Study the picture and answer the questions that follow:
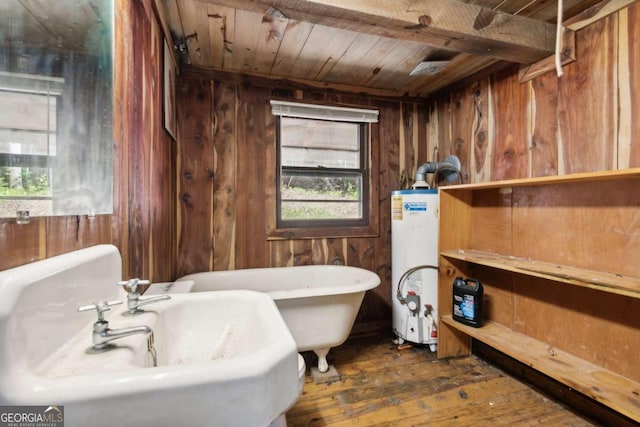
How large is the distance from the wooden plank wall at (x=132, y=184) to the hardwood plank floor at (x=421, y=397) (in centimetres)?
118

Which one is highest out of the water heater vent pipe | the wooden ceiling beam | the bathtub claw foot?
the wooden ceiling beam

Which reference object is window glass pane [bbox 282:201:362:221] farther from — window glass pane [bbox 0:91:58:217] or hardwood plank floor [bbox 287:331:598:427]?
window glass pane [bbox 0:91:58:217]

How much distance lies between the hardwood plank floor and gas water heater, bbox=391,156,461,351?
0.65 ft

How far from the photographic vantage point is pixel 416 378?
1.78 metres

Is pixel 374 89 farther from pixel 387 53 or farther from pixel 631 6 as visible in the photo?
pixel 631 6

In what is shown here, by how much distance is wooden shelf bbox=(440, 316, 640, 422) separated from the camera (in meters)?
1.16

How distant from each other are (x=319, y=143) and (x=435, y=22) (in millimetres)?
→ 1276

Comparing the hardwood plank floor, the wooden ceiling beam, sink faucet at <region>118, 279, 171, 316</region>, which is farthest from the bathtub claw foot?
the wooden ceiling beam

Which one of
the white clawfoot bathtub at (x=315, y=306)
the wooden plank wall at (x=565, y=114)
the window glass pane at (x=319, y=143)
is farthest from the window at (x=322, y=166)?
the wooden plank wall at (x=565, y=114)

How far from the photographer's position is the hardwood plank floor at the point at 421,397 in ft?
4.71

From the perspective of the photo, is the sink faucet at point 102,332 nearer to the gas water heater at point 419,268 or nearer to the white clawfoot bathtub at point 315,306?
the white clawfoot bathtub at point 315,306

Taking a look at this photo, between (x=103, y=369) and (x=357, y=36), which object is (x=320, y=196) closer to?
(x=357, y=36)

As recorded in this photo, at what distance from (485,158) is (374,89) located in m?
1.09

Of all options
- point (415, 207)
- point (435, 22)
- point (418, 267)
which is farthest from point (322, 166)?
point (435, 22)
